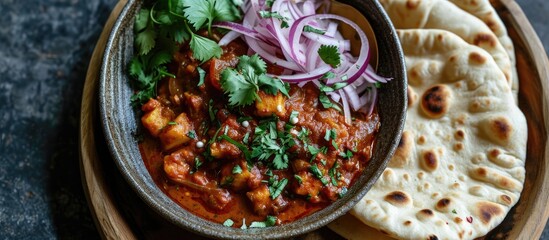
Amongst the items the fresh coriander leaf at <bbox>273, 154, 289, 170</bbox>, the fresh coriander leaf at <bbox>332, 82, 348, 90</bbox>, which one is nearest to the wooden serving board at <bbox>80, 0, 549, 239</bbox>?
the fresh coriander leaf at <bbox>273, 154, 289, 170</bbox>

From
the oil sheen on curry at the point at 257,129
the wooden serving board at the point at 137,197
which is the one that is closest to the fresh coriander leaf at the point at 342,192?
the oil sheen on curry at the point at 257,129

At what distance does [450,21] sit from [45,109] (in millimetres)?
2918

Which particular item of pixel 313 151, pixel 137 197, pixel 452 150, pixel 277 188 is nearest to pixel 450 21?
pixel 452 150

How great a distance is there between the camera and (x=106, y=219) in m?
3.63

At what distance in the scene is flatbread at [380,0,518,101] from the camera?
398 cm

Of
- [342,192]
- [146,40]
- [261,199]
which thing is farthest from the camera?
[146,40]

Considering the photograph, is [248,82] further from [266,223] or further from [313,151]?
[266,223]

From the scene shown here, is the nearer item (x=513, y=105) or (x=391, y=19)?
(x=513, y=105)

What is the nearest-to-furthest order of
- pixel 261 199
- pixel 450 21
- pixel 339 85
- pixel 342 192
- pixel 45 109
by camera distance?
pixel 261 199 < pixel 342 192 < pixel 339 85 < pixel 450 21 < pixel 45 109

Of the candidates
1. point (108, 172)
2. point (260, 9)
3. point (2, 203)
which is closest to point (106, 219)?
point (108, 172)

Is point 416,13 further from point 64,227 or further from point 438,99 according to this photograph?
point 64,227

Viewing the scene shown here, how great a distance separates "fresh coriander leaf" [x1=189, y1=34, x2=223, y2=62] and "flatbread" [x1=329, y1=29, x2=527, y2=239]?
1.27 meters

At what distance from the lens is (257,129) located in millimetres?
3492

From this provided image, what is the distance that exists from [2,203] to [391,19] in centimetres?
295
